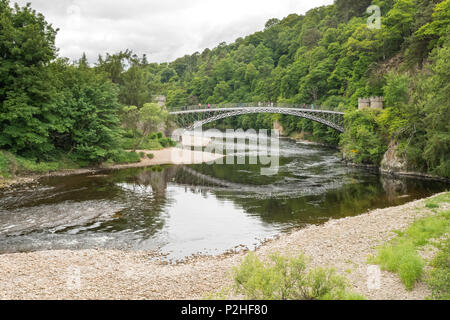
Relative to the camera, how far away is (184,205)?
23.2 meters

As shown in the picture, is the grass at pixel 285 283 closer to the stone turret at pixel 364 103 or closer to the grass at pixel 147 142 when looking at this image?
the grass at pixel 147 142

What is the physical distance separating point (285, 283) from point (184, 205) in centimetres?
1541

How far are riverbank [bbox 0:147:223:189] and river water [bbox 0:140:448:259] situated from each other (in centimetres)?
154

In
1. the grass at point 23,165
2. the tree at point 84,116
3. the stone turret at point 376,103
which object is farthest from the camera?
the stone turret at point 376,103

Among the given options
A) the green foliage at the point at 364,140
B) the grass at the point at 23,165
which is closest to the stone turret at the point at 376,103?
the green foliage at the point at 364,140

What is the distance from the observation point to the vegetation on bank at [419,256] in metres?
8.78

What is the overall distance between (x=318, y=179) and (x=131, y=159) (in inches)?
793

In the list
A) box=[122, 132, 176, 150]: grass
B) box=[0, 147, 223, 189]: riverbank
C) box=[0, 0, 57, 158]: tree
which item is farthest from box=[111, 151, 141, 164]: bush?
box=[0, 0, 57, 158]: tree

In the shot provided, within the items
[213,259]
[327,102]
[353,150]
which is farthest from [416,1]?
[213,259]

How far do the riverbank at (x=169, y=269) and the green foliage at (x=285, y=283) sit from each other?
1.73 metres

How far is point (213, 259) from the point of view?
14031mm

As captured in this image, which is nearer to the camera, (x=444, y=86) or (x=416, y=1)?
(x=444, y=86)

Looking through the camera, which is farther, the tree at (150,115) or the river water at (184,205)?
the tree at (150,115)
